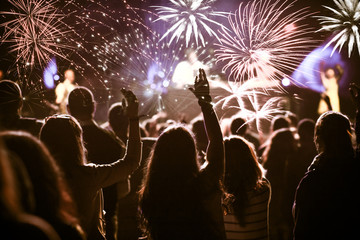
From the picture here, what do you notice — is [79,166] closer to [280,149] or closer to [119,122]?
[119,122]

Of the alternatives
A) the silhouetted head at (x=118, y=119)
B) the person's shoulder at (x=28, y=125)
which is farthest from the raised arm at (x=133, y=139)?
the silhouetted head at (x=118, y=119)

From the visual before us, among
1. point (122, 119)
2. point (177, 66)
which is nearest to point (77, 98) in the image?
point (122, 119)

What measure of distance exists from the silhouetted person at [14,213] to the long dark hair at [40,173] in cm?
35

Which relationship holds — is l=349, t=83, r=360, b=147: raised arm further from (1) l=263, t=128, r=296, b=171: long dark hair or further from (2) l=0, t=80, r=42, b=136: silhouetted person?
(2) l=0, t=80, r=42, b=136: silhouetted person

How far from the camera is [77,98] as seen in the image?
12.5ft

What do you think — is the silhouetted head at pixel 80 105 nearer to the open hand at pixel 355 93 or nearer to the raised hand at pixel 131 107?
the raised hand at pixel 131 107

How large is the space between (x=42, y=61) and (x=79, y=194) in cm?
335

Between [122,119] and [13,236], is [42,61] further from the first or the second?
[13,236]

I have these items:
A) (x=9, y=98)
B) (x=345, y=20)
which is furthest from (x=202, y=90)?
(x=345, y=20)

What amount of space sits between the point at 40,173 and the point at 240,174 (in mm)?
1946

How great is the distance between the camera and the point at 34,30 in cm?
488

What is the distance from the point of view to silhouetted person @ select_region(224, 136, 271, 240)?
3.05 m

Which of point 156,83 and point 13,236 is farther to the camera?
point 156,83

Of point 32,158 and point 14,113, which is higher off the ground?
point 14,113
